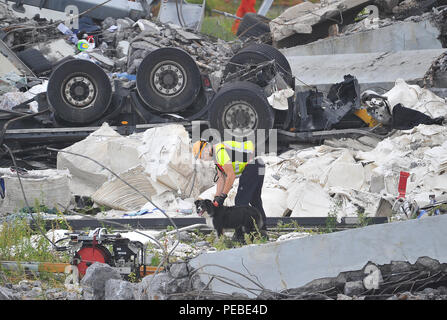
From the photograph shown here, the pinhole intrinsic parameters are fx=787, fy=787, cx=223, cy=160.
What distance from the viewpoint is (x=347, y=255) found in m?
6.66

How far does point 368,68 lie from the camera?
14289 millimetres

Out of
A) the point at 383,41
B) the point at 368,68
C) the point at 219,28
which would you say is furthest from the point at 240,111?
the point at 219,28

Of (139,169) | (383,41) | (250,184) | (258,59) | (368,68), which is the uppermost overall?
(383,41)

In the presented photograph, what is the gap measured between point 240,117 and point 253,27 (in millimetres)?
8815

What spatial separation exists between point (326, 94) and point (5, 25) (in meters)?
8.25

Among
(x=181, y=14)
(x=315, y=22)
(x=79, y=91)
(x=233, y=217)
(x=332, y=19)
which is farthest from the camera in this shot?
(x=181, y=14)

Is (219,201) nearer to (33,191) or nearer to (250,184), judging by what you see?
(250,184)

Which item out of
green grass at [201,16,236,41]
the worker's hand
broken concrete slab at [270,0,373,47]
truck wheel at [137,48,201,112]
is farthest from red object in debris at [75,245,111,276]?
green grass at [201,16,236,41]

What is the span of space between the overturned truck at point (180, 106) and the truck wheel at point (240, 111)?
0.6 inches

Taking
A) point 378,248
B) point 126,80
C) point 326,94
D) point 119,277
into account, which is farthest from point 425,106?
point 119,277

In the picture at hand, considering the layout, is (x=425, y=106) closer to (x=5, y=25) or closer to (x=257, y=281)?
(x=257, y=281)

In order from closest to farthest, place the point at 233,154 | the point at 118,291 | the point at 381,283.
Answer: the point at 118,291 → the point at 381,283 → the point at 233,154

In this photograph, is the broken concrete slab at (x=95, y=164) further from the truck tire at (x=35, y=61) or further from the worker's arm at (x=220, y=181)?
the truck tire at (x=35, y=61)

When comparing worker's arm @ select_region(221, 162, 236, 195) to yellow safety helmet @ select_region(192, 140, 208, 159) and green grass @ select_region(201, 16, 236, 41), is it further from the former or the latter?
green grass @ select_region(201, 16, 236, 41)
